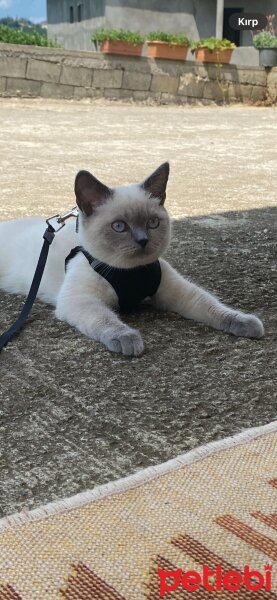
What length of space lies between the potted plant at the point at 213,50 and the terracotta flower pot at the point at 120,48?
1143 millimetres

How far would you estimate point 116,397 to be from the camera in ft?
6.29

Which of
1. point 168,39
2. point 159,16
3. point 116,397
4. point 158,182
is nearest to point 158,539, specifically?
point 116,397

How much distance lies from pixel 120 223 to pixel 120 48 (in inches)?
374

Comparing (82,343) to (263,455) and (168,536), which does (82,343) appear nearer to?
(263,455)

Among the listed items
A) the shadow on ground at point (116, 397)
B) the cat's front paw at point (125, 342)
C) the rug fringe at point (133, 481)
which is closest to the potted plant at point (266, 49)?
the shadow on ground at point (116, 397)

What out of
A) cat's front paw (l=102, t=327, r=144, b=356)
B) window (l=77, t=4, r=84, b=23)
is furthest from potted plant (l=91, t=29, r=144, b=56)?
cat's front paw (l=102, t=327, r=144, b=356)

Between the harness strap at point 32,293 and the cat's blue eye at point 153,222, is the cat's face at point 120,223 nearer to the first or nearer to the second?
the cat's blue eye at point 153,222

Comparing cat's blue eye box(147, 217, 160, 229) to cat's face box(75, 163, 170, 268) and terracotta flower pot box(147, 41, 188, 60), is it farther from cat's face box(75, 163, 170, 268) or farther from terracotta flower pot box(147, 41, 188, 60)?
terracotta flower pot box(147, 41, 188, 60)

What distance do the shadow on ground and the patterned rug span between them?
0.11 meters

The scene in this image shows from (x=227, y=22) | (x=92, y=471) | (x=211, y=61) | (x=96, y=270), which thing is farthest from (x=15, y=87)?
(x=92, y=471)

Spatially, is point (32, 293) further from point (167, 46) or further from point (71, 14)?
point (71, 14)

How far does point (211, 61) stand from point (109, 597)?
11674 mm

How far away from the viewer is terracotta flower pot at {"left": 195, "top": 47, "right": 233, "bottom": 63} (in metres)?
11.7

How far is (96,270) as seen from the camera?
2371mm
